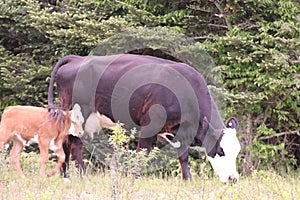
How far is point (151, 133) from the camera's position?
800cm

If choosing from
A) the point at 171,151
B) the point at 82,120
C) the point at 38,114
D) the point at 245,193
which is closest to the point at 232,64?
the point at 171,151

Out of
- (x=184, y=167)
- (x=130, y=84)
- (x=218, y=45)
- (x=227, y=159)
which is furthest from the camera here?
(x=218, y=45)

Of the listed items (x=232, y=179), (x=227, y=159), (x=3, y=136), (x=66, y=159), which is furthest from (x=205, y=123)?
(x=3, y=136)

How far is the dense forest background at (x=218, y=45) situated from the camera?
396 inches

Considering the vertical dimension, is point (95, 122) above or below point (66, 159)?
above

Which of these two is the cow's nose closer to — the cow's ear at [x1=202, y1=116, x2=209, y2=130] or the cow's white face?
the cow's white face

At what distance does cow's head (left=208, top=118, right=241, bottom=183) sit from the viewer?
7.55 metres

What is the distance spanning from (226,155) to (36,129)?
2.47 meters

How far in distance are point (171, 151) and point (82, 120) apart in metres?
2.80

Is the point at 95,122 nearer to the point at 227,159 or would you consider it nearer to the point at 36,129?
the point at 36,129

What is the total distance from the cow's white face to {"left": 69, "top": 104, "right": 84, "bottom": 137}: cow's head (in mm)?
1858

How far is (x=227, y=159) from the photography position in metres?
7.70

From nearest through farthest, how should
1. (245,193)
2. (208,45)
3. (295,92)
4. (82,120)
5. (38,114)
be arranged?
(245,193) → (38,114) → (82,120) → (295,92) → (208,45)

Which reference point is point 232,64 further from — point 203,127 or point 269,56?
point 203,127
